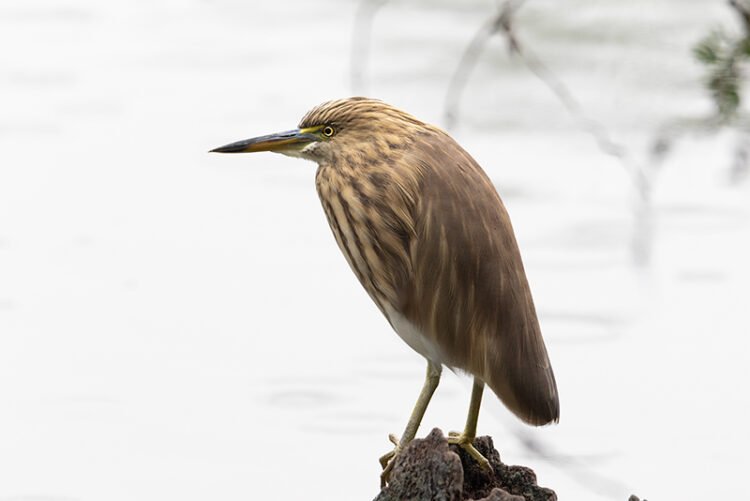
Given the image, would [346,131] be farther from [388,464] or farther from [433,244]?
[388,464]

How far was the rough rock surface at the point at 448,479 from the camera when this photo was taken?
4.38m

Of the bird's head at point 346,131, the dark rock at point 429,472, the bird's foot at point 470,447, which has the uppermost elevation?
the bird's head at point 346,131

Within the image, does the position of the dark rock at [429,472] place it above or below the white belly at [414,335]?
below

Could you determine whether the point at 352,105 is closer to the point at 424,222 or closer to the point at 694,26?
the point at 424,222

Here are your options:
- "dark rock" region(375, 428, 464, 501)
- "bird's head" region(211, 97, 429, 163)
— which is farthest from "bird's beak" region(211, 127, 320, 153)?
"dark rock" region(375, 428, 464, 501)

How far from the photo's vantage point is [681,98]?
10.0 metres

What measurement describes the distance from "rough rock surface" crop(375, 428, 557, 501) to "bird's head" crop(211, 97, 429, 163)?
2.49 feet

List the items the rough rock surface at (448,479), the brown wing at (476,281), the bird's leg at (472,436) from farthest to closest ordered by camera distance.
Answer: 1. the bird's leg at (472,436)
2. the brown wing at (476,281)
3. the rough rock surface at (448,479)

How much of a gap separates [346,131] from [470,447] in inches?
34.5

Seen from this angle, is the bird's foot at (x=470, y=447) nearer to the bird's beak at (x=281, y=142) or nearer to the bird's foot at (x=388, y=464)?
the bird's foot at (x=388, y=464)

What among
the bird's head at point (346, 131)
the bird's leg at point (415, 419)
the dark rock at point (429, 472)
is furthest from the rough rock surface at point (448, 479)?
the bird's head at point (346, 131)

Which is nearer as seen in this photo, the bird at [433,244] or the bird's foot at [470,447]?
the bird at [433,244]

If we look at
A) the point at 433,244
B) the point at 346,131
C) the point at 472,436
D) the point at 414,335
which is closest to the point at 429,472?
the point at 472,436

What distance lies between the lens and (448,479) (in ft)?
14.4
